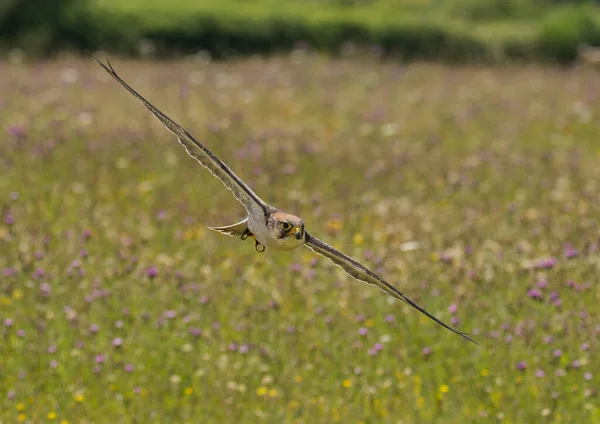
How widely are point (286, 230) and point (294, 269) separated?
2962 mm

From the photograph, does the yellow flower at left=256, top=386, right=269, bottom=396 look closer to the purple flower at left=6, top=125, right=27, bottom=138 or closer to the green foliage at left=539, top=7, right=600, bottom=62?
the purple flower at left=6, top=125, right=27, bottom=138

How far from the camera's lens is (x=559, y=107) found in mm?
12703

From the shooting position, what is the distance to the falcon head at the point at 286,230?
3.39 m

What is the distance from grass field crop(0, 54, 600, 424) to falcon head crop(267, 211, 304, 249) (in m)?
1.75

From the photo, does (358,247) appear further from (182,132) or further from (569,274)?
(182,132)

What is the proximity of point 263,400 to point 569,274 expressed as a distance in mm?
2116

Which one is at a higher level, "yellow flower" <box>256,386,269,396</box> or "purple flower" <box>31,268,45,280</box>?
"yellow flower" <box>256,386,269,396</box>

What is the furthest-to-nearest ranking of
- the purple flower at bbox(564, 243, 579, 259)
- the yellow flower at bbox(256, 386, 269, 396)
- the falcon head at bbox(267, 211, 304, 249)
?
the purple flower at bbox(564, 243, 579, 259) → the yellow flower at bbox(256, 386, 269, 396) → the falcon head at bbox(267, 211, 304, 249)

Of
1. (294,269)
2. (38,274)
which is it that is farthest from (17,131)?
(294,269)

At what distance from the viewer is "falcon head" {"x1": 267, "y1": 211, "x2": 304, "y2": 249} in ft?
11.1

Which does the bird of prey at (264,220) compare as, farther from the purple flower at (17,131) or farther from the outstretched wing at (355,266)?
the purple flower at (17,131)

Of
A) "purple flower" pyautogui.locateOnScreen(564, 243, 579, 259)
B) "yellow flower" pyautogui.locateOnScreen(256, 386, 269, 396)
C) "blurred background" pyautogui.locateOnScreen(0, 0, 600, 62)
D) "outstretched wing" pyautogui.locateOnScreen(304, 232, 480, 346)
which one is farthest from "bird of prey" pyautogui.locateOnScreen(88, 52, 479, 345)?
"blurred background" pyautogui.locateOnScreen(0, 0, 600, 62)

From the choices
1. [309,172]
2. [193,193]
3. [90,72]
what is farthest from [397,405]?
[90,72]

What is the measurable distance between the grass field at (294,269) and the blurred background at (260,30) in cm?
437
